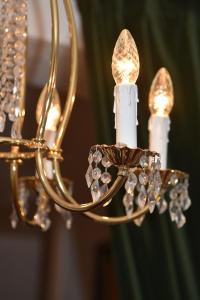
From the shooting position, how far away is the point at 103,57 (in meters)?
1.77

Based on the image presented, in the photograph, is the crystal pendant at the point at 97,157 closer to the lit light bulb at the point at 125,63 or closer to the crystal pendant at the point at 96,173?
the crystal pendant at the point at 96,173

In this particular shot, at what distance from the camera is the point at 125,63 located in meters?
1.07

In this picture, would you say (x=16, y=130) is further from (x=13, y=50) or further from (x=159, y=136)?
(x=159, y=136)

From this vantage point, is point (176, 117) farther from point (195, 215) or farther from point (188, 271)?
point (188, 271)

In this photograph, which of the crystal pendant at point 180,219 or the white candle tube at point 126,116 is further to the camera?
the crystal pendant at point 180,219

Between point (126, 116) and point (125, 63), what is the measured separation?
84 mm

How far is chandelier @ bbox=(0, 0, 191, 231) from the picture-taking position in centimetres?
104

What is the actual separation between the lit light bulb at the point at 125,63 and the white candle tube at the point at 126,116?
16 millimetres

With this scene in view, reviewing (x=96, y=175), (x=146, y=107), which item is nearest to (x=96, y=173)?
(x=96, y=175)

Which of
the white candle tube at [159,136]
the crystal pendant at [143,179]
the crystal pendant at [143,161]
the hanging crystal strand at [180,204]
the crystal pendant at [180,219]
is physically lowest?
the crystal pendant at [180,219]

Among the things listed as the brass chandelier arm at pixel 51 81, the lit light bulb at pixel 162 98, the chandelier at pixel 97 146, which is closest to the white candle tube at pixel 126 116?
the chandelier at pixel 97 146

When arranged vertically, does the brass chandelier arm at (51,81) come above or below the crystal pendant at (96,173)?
above

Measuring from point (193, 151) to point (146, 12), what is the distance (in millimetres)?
376

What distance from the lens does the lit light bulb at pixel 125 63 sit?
3.51 feet
